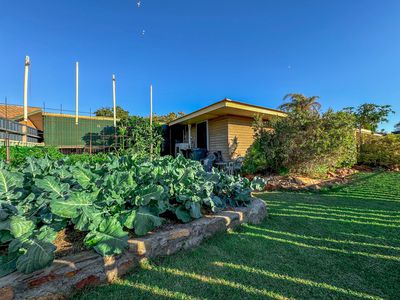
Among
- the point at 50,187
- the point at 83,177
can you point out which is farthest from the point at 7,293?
the point at 83,177

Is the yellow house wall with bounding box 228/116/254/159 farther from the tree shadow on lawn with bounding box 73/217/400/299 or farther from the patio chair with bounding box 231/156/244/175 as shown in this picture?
the tree shadow on lawn with bounding box 73/217/400/299

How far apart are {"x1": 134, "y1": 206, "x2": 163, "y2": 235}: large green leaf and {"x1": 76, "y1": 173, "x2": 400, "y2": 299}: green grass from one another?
0.28 meters

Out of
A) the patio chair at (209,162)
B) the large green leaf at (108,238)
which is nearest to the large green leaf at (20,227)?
the large green leaf at (108,238)

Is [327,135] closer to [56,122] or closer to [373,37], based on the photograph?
[373,37]

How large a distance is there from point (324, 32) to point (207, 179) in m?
7.80

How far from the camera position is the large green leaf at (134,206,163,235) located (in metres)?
1.55

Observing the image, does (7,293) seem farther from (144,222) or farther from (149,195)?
(149,195)

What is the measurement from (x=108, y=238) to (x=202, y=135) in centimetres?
863

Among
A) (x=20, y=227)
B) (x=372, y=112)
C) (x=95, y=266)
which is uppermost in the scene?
(x=372, y=112)

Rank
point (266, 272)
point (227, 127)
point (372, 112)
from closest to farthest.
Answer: point (266, 272) → point (227, 127) → point (372, 112)

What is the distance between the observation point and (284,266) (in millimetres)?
1600

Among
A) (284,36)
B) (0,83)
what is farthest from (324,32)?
(0,83)

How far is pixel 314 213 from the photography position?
292cm

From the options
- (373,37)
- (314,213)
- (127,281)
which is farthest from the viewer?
(373,37)
